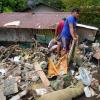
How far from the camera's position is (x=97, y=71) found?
34.9 feet

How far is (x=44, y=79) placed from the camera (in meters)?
9.46

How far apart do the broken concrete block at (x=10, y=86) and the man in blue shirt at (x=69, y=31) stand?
79.9 inches

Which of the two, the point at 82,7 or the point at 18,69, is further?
the point at 82,7

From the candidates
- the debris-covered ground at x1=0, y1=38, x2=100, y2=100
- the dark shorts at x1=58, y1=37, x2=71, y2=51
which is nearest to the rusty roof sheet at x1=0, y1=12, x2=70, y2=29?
the debris-covered ground at x1=0, y1=38, x2=100, y2=100

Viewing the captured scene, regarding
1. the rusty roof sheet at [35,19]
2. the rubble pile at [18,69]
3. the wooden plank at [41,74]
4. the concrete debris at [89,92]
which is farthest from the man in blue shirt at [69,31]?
the rusty roof sheet at [35,19]

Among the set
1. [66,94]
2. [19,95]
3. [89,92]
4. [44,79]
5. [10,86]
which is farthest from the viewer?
[44,79]

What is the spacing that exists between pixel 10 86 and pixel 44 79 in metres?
1.03

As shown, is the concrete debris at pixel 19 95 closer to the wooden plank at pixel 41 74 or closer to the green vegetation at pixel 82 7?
the wooden plank at pixel 41 74

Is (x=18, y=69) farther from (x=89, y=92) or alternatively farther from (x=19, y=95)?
(x=89, y=92)

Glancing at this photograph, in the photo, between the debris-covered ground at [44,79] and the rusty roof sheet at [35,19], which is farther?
the rusty roof sheet at [35,19]

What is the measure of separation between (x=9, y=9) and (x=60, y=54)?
614 inches

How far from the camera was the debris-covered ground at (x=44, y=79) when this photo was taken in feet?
27.9

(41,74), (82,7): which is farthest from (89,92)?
(82,7)

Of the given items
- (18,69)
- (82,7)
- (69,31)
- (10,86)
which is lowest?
(18,69)
